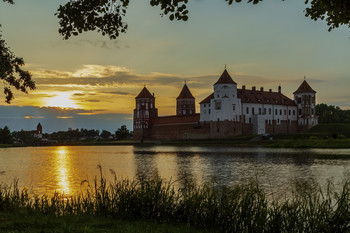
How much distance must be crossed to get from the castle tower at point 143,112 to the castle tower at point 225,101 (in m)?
26.1

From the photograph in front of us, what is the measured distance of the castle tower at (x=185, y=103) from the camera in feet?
369

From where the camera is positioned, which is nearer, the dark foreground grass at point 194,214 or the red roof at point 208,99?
the dark foreground grass at point 194,214

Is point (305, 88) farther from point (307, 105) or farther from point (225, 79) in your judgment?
point (225, 79)

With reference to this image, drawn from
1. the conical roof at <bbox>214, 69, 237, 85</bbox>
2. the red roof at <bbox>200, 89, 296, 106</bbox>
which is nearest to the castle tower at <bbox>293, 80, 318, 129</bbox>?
the red roof at <bbox>200, 89, 296, 106</bbox>

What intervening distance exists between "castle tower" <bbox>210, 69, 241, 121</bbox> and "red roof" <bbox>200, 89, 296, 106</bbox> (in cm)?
353

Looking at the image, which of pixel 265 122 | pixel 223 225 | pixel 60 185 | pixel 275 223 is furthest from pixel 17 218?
pixel 265 122

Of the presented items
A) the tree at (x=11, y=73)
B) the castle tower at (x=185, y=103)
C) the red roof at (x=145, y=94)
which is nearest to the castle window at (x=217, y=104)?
the castle tower at (x=185, y=103)

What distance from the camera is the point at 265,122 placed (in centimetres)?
8994

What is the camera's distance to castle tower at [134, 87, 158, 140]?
10606 cm

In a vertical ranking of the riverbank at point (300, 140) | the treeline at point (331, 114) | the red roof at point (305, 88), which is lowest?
the riverbank at point (300, 140)

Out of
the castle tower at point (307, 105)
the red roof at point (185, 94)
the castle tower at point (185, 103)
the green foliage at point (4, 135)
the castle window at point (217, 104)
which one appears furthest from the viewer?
the red roof at point (185, 94)

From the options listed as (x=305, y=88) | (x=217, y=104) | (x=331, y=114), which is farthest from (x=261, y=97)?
(x=331, y=114)

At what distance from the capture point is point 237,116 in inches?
3349

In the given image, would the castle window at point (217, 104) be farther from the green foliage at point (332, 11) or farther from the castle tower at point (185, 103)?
the green foliage at point (332, 11)
